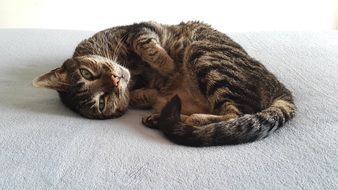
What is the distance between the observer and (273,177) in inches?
42.6

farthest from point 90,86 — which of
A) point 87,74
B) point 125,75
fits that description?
point 125,75

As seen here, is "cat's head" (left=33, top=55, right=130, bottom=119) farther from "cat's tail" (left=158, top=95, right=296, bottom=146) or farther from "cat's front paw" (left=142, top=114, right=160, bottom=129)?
"cat's tail" (left=158, top=95, right=296, bottom=146)

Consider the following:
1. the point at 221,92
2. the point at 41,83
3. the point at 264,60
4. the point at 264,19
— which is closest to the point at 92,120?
the point at 41,83

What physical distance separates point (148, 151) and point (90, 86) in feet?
1.66

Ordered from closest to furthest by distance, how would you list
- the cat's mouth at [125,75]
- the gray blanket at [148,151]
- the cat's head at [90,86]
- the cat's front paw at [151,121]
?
the gray blanket at [148,151] < the cat's front paw at [151,121] < the cat's head at [90,86] < the cat's mouth at [125,75]

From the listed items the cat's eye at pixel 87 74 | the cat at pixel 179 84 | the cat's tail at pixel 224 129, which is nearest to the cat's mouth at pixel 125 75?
the cat at pixel 179 84

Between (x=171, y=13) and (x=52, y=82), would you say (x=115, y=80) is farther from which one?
(x=171, y=13)

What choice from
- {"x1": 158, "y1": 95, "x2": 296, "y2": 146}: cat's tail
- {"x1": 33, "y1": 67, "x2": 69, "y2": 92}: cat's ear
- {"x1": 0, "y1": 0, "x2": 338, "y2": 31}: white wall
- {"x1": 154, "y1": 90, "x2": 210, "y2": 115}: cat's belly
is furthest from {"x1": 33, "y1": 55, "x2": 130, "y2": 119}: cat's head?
{"x1": 0, "y1": 0, "x2": 338, "y2": 31}: white wall

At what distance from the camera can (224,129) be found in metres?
1.27

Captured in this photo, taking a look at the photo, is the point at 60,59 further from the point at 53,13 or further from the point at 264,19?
the point at 264,19

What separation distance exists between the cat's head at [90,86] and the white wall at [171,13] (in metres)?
1.58

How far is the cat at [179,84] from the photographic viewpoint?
1305 millimetres

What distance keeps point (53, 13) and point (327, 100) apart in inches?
91.7

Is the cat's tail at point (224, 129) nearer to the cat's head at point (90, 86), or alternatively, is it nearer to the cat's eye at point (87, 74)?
the cat's head at point (90, 86)
